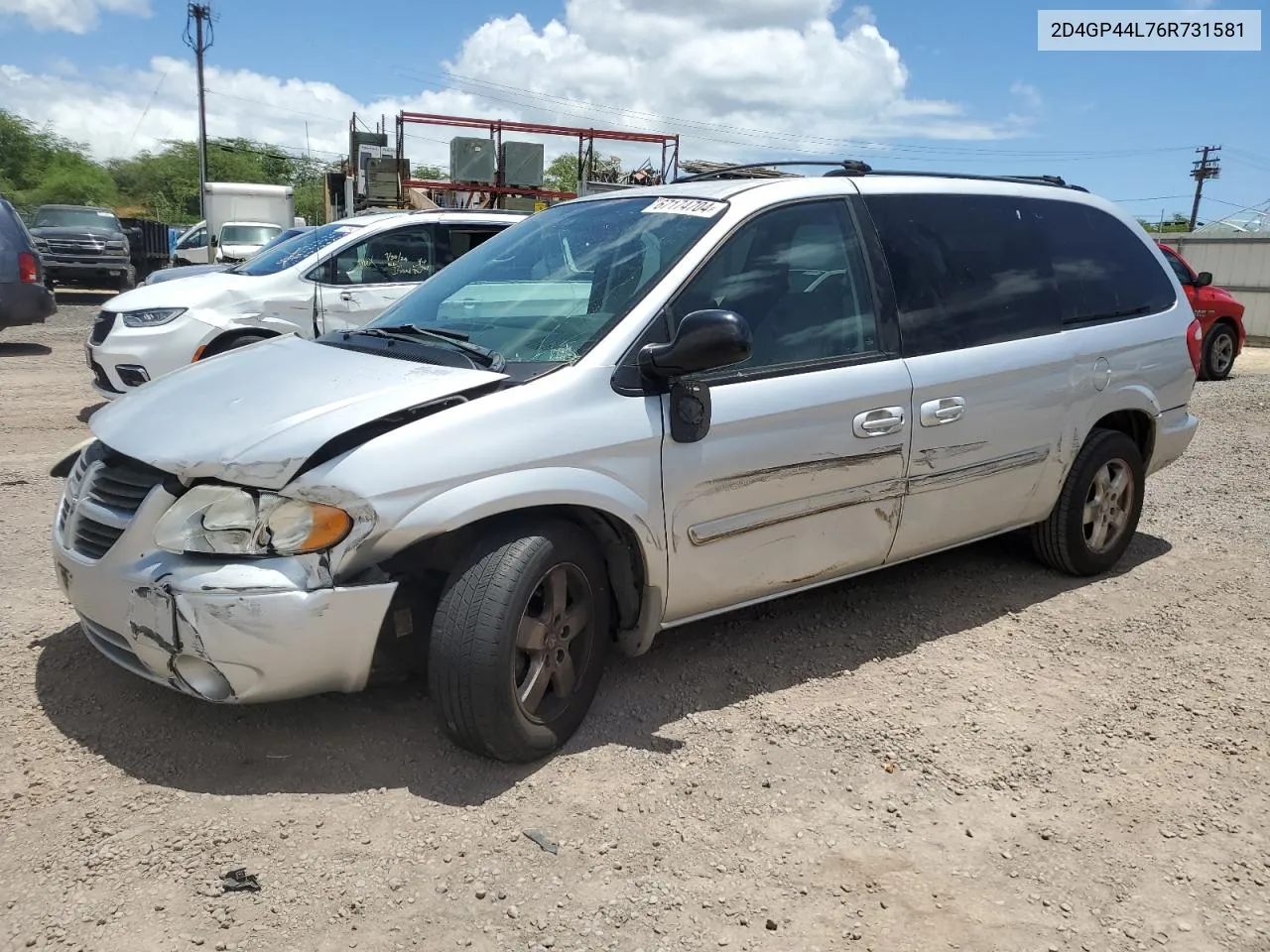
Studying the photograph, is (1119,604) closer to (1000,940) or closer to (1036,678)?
(1036,678)

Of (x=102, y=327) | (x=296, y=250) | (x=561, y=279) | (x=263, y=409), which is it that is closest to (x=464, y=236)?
(x=296, y=250)

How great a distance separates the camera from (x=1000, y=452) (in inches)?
172

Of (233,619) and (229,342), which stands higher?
(229,342)

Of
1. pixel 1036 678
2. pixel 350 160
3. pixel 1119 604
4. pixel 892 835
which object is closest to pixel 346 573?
pixel 892 835

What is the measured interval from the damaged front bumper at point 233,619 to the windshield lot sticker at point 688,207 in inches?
68.7

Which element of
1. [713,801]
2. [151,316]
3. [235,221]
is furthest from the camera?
[235,221]

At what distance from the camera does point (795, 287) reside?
3809mm

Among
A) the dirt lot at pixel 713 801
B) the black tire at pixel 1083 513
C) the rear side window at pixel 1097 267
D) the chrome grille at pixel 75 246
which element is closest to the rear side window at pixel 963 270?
the rear side window at pixel 1097 267

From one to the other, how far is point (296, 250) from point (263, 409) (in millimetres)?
5875

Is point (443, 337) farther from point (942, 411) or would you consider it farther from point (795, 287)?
point (942, 411)

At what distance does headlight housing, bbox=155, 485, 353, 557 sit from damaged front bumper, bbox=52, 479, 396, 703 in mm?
36

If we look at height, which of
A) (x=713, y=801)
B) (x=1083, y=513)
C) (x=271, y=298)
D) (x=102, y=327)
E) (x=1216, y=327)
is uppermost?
(x=271, y=298)

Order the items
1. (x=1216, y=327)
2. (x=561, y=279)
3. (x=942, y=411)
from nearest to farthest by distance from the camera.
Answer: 1. (x=561, y=279)
2. (x=942, y=411)
3. (x=1216, y=327)

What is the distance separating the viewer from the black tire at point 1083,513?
4.87 m
